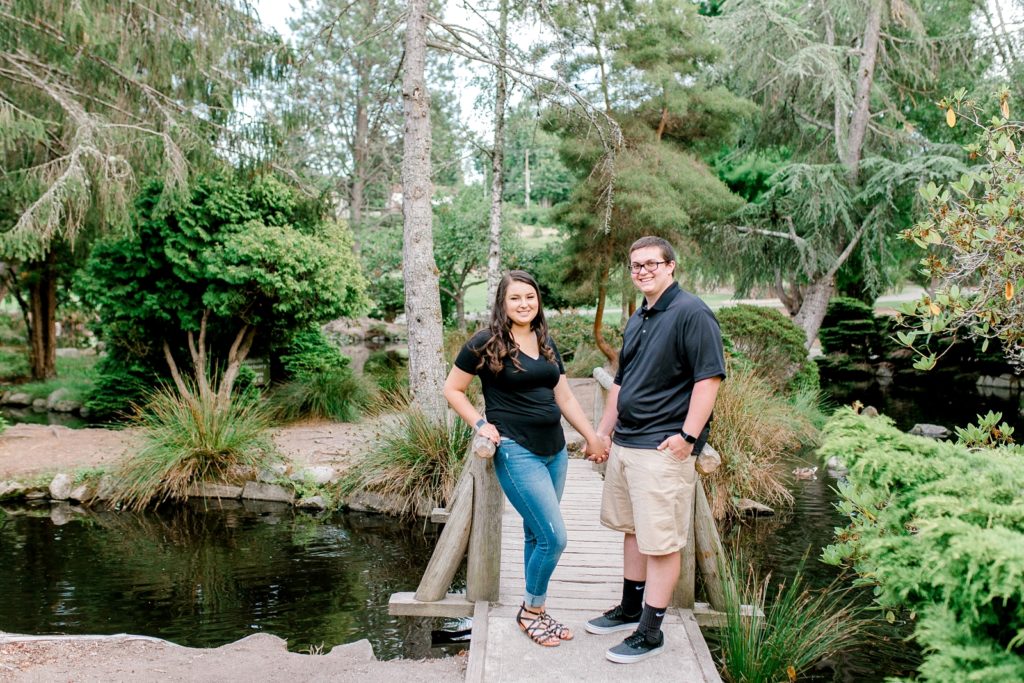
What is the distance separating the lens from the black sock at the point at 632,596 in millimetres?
3672

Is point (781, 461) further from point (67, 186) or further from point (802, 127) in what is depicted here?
point (802, 127)

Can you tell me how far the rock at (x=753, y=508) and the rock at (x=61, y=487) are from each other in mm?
7052

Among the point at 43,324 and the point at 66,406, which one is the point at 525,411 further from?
the point at 43,324

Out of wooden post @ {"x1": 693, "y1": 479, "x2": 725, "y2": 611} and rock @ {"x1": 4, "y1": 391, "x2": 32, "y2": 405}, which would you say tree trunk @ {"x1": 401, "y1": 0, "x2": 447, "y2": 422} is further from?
rock @ {"x1": 4, "y1": 391, "x2": 32, "y2": 405}

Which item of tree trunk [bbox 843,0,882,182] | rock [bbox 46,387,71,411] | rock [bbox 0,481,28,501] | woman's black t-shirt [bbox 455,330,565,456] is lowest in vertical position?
rock [bbox 0,481,28,501]

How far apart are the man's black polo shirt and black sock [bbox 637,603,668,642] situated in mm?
711

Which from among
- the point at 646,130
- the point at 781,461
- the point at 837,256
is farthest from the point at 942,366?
the point at 781,461

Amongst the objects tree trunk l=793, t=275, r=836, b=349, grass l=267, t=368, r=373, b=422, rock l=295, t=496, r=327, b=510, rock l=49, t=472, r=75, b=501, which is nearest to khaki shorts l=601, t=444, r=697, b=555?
rock l=295, t=496, r=327, b=510

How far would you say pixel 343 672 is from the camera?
4.10m

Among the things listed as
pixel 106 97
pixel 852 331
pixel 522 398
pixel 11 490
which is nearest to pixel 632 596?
pixel 522 398

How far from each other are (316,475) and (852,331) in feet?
55.8

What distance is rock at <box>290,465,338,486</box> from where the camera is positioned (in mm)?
8667

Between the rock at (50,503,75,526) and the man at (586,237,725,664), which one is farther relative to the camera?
the rock at (50,503,75,526)

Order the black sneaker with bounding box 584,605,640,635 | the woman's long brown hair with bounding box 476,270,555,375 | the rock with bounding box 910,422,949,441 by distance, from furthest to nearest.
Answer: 1. the rock with bounding box 910,422,949,441
2. the black sneaker with bounding box 584,605,640,635
3. the woman's long brown hair with bounding box 476,270,555,375
